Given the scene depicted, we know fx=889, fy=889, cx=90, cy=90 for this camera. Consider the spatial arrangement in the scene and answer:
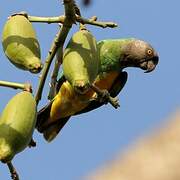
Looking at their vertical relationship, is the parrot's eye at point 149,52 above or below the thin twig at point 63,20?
below

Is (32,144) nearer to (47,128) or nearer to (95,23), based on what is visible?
(95,23)

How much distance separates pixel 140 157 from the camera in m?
23.5

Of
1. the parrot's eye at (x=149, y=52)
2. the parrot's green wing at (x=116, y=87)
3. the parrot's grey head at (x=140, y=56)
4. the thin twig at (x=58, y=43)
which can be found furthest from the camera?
the parrot's eye at (x=149, y=52)

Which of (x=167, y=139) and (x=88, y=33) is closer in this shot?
(x=88, y=33)

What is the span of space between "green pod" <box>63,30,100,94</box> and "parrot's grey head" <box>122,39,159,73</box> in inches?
96.4

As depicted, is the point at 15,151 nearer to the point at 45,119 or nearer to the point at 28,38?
the point at 28,38

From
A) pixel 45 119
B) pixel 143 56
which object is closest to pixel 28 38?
pixel 45 119

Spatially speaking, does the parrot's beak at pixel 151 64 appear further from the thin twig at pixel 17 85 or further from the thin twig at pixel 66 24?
the thin twig at pixel 17 85

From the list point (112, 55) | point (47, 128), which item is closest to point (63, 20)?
point (47, 128)

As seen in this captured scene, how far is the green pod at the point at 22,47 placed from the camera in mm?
2732

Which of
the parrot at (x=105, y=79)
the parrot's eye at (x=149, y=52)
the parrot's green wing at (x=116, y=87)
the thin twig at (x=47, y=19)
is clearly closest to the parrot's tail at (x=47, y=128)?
the parrot at (x=105, y=79)

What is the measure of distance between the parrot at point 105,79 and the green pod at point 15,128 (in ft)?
5.20

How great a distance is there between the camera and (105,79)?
5.04m

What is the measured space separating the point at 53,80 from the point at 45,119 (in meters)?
1.51
